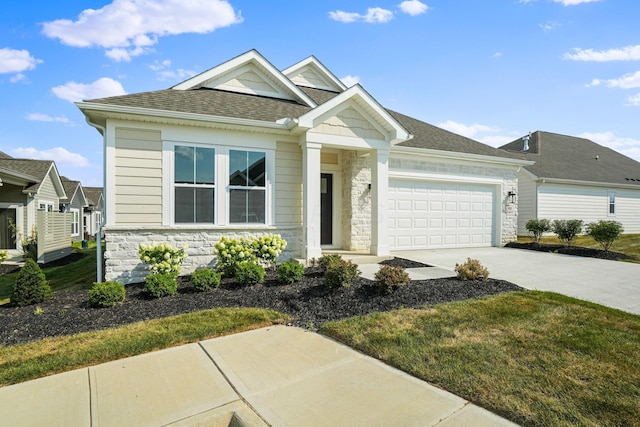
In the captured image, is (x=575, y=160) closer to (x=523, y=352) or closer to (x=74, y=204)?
(x=523, y=352)

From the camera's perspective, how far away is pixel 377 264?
847cm

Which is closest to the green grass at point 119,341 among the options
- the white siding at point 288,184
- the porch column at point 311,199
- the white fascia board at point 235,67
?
the porch column at point 311,199

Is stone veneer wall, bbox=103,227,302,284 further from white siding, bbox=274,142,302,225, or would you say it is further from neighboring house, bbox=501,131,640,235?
neighboring house, bbox=501,131,640,235

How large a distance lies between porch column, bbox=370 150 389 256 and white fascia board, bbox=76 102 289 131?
2703 mm

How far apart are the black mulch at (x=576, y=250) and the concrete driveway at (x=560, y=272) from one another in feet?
2.04

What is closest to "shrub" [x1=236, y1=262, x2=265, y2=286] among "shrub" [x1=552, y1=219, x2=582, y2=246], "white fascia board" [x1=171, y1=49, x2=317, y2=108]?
"white fascia board" [x1=171, y1=49, x2=317, y2=108]

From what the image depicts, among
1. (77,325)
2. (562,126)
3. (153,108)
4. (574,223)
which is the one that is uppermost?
(562,126)

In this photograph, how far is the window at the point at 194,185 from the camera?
7508mm

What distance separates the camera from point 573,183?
18.0 m

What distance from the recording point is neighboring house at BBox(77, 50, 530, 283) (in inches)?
283

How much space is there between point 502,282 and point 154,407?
20.5 ft

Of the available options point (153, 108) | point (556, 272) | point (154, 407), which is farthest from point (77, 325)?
point (556, 272)

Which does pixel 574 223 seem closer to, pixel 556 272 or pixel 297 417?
pixel 556 272

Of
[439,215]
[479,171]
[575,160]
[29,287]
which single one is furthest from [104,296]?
[575,160]
